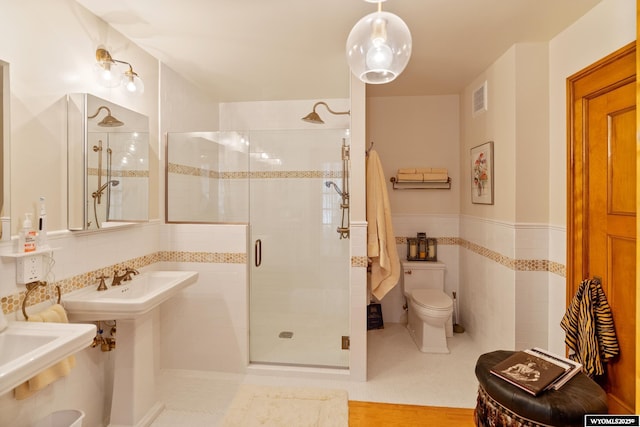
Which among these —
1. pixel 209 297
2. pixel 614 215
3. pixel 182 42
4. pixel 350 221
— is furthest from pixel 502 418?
pixel 182 42

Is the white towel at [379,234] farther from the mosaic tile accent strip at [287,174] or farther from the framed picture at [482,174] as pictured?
the framed picture at [482,174]

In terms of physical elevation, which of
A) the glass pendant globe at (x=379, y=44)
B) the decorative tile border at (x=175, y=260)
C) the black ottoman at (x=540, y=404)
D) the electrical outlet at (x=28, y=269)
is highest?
the glass pendant globe at (x=379, y=44)

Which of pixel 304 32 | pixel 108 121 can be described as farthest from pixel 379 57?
pixel 108 121

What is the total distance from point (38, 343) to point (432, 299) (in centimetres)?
278

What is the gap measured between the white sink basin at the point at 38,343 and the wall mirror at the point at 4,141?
429 millimetres

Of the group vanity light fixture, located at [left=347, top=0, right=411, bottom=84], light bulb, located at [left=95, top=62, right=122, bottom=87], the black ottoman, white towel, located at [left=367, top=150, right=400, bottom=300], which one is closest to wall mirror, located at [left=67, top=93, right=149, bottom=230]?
light bulb, located at [left=95, top=62, right=122, bottom=87]

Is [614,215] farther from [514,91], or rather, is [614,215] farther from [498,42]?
Answer: [498,42]

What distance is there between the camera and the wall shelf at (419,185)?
3572mm

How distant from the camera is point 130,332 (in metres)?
1.97

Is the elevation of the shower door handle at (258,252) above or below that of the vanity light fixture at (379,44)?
below

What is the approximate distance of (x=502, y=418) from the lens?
5.04 feet

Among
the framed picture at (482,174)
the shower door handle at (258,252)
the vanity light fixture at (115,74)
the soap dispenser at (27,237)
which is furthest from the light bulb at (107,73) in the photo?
the framed picture at (482,174)

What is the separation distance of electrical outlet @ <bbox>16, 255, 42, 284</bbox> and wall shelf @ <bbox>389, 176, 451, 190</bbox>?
9.94 feet

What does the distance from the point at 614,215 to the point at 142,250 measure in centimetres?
307
